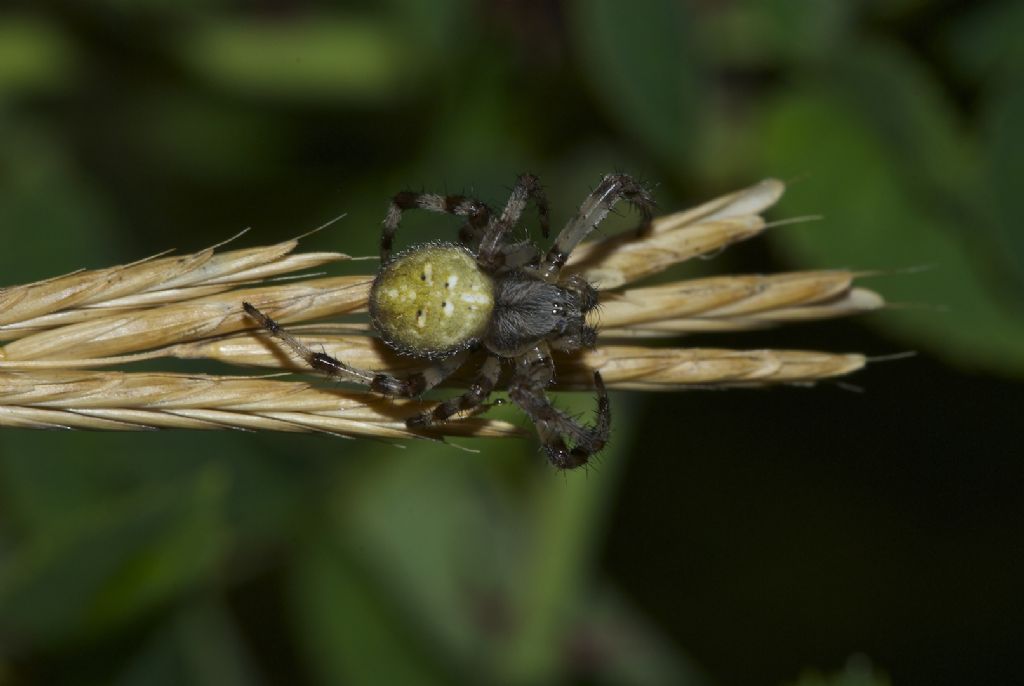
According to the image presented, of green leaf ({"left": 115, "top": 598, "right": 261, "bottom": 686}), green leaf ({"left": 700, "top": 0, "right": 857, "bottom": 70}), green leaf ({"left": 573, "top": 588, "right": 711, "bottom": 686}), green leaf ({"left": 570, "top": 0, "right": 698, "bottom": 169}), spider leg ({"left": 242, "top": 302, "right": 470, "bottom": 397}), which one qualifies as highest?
green leaf ({"left": 700, "top": 0, "right": 857, "bottom": 70})

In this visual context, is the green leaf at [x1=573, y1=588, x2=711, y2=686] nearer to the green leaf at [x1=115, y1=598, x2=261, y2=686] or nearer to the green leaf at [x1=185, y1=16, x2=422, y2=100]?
the green leaf at [x1=115, y1=598, x2=261, y2=686]

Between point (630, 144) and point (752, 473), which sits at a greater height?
point (630, 144)

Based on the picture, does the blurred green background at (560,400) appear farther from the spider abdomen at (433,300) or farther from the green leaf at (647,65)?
the spider abdomen at (433,300)

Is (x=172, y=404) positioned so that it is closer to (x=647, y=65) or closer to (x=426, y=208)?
(x=426, y=208)

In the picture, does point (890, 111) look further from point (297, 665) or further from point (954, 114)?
point (297, 665)

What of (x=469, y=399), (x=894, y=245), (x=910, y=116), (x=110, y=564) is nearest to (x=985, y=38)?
(x=910, y=116)

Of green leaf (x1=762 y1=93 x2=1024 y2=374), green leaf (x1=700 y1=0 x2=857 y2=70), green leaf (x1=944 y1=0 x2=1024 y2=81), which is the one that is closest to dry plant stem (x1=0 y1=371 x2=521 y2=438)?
green leaf (x1=762 y1=93 x2=1024 y2=374)

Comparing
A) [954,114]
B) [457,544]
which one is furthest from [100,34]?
[954,114]
